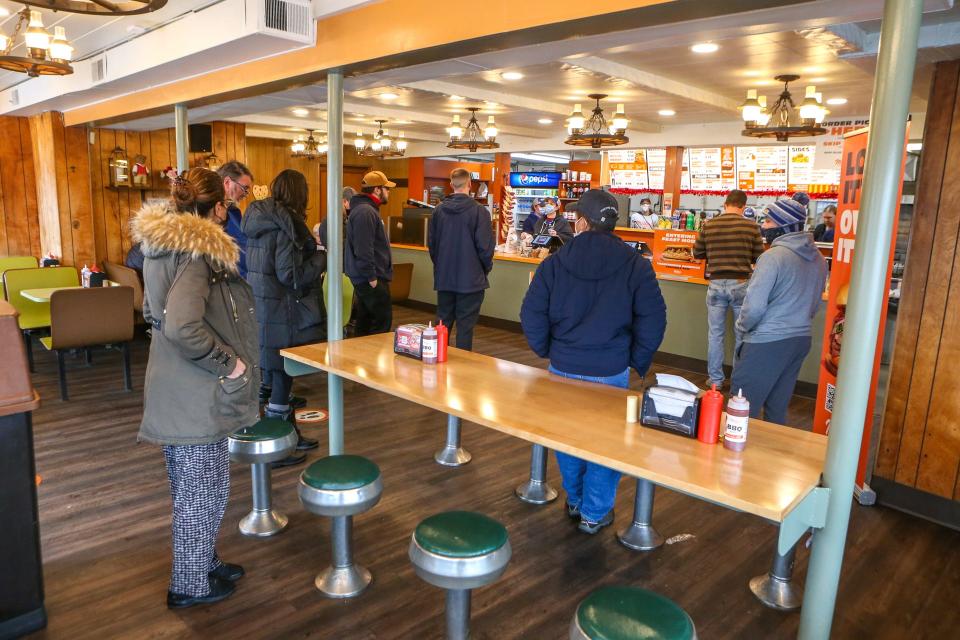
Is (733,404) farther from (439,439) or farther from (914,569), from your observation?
(439,439)

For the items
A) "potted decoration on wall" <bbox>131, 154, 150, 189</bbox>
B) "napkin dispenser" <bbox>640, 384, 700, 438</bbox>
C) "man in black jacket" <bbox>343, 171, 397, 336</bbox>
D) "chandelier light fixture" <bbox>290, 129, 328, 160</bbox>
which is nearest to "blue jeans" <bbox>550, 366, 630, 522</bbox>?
"napkin dispenser" <bbox>640, 384, 700, 438</bbox>

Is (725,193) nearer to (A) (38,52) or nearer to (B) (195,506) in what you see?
(A) (38,52)

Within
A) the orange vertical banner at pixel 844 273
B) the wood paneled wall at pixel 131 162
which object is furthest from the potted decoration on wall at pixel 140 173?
the orange vertical banner at pixel 844 273

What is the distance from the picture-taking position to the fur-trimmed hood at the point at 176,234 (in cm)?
216

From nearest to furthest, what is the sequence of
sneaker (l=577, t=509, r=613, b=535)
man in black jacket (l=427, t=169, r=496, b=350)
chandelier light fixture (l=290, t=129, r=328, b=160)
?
1. sneaker (l=577, t=509, r=613, b=535)
2. man in black jacket (l=427, t=169, r=496, b=350)
3. chandelier light fixture (l=290, t=129, r=328, b=160)

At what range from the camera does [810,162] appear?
947 cm

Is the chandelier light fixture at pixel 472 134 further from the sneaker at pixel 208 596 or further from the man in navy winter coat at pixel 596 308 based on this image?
the sneaker at pixel 208 596

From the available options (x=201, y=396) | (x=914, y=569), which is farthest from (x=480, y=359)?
(x=914, y=569)

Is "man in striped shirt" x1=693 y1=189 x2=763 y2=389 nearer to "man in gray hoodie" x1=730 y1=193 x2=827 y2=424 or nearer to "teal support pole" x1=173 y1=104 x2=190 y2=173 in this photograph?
"man in gray hoodie" x1=730 y1=193 x2=827 y2=424

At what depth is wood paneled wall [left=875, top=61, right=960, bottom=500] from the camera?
3.12 meters

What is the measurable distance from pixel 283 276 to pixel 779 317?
277cm

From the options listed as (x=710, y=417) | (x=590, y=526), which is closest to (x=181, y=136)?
(x=590, y=526)

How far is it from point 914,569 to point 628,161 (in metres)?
9.53

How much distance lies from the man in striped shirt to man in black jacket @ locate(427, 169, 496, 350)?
188 cm
